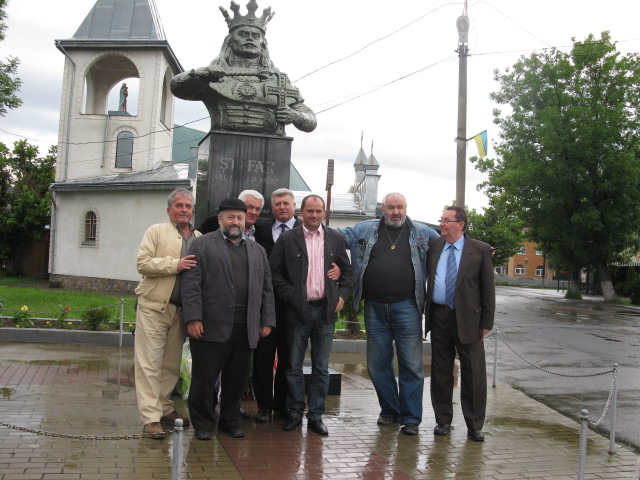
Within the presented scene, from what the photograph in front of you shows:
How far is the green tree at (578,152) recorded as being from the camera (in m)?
33.4

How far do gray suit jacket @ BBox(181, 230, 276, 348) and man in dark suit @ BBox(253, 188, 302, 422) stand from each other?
2.16ft

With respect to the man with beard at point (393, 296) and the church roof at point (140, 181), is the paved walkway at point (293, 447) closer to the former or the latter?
the man with beard at point (393, 296)

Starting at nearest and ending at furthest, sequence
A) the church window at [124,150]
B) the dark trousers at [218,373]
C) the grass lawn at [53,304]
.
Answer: the dark trousers at [218,373] < the grass lawn at [53,304] < the church window at [124,150]

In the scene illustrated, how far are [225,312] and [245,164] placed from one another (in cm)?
277

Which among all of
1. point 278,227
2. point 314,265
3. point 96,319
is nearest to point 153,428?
point 314,265

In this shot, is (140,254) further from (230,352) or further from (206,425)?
(206,425)

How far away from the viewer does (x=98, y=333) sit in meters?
10.8

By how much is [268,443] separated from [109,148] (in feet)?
77.6

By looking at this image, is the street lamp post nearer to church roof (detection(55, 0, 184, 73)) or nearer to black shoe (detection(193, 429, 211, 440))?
black shoe (detection(193, 429, 211, 440))

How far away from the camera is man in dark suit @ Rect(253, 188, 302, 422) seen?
6.03 m

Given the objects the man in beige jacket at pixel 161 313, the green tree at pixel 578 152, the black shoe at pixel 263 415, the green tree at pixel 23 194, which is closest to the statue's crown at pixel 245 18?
the man in beige jacket at pixel 161 313

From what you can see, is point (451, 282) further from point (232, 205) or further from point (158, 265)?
point (158, 265)

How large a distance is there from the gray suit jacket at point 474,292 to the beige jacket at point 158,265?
7.83ft

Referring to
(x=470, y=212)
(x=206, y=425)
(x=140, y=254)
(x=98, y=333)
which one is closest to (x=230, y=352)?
(x=206, y=425)
